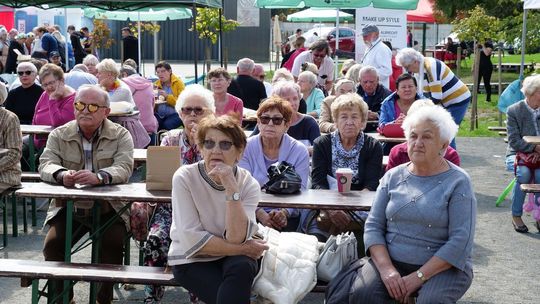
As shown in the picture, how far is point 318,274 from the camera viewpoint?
523 cm

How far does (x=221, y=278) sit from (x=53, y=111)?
198 inches

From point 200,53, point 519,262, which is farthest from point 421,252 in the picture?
point 200,53

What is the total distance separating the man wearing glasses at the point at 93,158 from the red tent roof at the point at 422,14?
22203mm

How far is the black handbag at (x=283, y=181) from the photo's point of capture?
19.1 ft

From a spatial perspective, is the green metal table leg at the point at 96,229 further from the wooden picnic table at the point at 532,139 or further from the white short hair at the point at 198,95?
the wooden picnic table at the point at 532,139

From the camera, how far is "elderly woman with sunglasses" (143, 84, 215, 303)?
5742 millimetres

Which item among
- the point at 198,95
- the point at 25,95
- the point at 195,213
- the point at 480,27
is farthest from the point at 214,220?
the point at 480,27

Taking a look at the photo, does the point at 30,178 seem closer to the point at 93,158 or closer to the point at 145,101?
the point at 93,158

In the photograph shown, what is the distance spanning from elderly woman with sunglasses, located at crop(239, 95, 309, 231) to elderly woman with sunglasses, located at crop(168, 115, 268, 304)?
4.03 feet

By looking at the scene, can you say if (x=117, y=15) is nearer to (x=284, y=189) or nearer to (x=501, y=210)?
(x=501, y=210)

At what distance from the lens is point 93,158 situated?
6.23 meters

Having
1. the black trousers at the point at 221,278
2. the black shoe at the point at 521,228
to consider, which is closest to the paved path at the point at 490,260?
the black shoe at the point at 521,228

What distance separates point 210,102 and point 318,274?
1752 millimetres

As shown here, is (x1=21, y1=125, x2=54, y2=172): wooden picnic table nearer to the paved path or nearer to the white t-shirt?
the paved path
